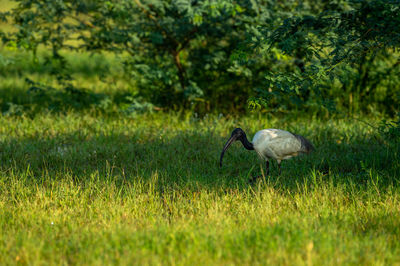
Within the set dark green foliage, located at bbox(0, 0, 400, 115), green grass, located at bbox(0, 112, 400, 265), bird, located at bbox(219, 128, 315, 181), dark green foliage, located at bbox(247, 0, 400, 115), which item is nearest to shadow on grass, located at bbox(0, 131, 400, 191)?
green grass, located at bbox(0, 112, 400, 265)

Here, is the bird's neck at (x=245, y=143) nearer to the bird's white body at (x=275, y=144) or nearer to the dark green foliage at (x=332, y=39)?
the bird's white body at (x=275, y=144)

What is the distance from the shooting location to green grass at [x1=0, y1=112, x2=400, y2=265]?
3312 mm

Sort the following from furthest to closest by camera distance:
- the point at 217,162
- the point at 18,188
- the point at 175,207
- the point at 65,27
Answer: the point at 65,27
the point at 217,162
the point at 18,188
the point at 175,207

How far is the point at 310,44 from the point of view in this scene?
15.5 feet

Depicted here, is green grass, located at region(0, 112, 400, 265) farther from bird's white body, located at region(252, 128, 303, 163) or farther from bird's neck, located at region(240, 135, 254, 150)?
bird's neck, located at region(240, 135, 254, 150)

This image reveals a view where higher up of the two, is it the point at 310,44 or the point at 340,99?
the point at 310,44

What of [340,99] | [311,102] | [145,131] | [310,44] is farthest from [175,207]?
[340,99]

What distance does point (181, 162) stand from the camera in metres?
6.15

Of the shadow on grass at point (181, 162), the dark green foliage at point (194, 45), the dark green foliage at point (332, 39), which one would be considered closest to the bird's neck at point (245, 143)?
the shadow on grass at point (181, 162)

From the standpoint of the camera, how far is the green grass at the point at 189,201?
331 centimetres

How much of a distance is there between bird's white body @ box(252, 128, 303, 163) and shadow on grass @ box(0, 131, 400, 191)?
272mm

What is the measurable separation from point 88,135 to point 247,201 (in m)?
4.04

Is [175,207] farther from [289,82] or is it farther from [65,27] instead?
[65,27]

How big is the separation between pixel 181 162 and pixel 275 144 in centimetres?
142
